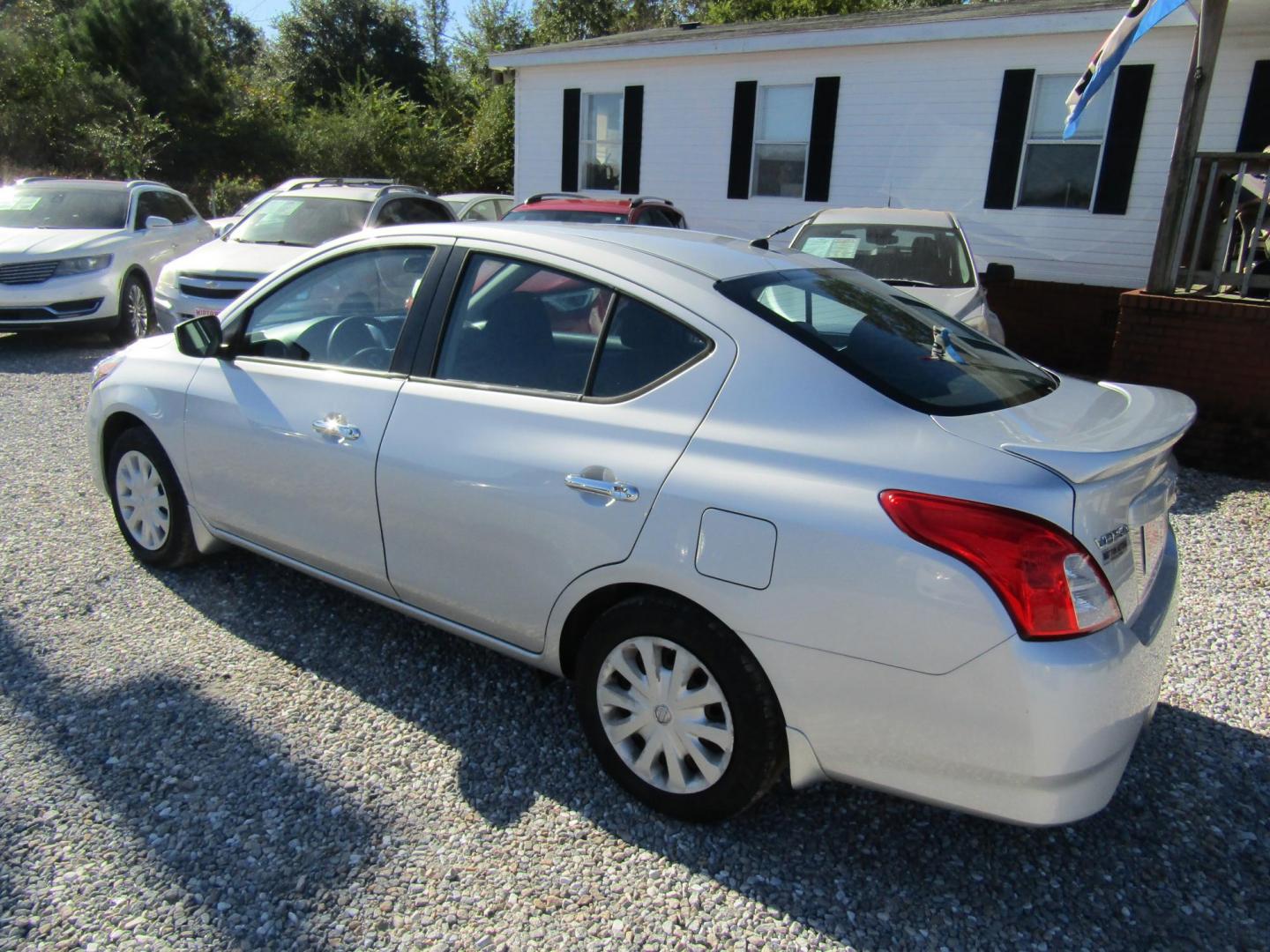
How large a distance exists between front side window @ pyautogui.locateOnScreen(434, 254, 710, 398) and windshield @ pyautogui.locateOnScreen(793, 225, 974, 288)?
4.83 metres

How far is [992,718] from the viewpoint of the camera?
2049 mm

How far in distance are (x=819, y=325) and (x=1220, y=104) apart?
955 cm

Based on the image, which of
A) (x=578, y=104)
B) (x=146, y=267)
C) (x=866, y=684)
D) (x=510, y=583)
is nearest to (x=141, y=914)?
(x=510, y=583)

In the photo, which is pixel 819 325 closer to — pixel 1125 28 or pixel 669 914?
pixel 669 914

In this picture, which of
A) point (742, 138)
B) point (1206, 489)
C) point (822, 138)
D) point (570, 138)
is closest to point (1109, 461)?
point (1206, 489)

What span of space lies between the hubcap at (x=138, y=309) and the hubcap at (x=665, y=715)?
30.0 feet

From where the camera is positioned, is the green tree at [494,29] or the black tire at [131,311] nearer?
the black tire at [131,311]

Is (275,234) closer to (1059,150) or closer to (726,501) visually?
(726,501)

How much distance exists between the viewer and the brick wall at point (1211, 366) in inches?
241

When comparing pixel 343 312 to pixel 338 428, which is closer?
pixel 338 428

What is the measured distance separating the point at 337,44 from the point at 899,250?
1413 inches

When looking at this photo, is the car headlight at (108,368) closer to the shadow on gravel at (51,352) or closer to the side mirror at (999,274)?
the shadow on gravel at (51,352)

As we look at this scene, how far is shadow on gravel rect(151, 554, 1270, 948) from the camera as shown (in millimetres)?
2328

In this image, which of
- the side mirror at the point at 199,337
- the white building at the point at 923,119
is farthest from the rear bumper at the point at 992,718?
the white building at the point at 923,119
